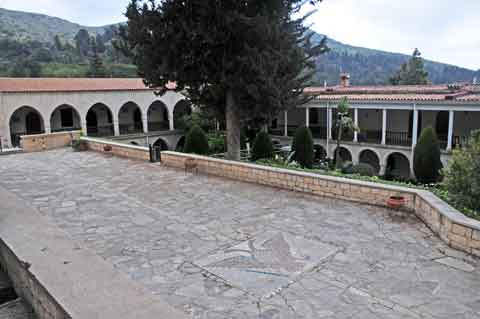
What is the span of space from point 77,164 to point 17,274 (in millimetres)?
7294

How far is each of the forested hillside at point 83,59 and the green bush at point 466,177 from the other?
31.4ft

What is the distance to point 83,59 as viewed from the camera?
6750 cm

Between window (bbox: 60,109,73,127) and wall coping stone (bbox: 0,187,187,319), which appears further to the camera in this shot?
window (bbox: 60,109,73,127)

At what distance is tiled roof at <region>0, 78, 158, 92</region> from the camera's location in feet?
73.1

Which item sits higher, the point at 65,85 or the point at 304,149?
the point at 65,85

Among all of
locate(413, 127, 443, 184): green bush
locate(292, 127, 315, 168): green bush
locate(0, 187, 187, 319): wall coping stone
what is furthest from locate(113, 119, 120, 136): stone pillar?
locate(0, 187, 187, 319): wall coping stone

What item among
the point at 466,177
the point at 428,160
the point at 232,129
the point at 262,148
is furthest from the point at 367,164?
the point at 466,177

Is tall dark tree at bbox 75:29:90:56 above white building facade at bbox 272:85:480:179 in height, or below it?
above

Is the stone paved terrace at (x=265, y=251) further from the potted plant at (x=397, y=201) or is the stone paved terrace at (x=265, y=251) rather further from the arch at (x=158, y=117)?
the arch at (x=158, y=117)

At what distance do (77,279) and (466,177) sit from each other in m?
4.92

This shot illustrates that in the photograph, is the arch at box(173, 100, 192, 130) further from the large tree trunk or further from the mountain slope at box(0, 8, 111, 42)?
the mountain slope at box(0, 8, 111, 42)

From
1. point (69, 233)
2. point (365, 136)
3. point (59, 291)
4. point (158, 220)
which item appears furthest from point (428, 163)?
point (59, 291)

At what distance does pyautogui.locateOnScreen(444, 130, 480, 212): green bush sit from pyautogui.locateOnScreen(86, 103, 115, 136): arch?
25290 mm

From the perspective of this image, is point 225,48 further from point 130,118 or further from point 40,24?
point 40,24
